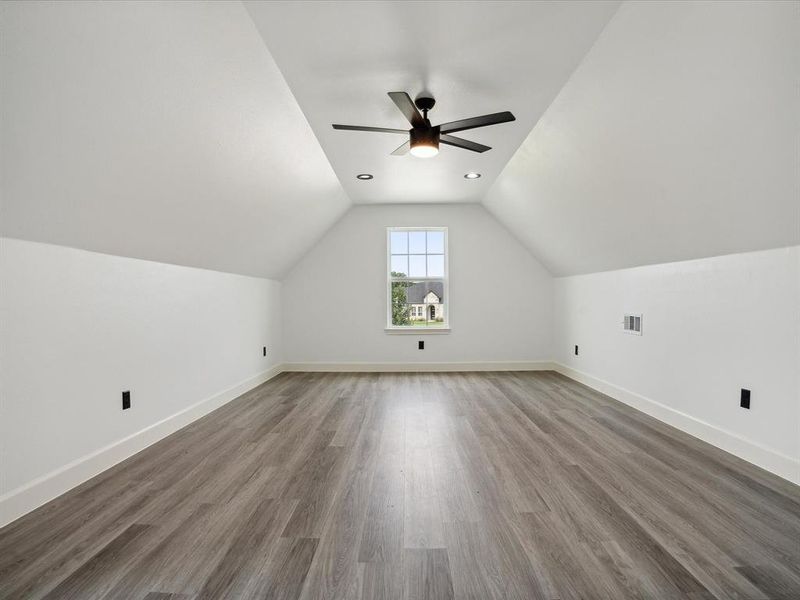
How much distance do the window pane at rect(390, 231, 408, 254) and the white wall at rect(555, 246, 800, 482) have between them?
9.19ft

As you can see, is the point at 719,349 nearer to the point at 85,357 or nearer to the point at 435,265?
the point at 435,265

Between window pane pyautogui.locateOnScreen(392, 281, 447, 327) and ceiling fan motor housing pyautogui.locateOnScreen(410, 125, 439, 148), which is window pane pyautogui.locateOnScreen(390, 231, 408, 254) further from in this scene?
Answer: ceiling fan motor housing pyautogui.locateOnScreen(410, 125, 439, 148)

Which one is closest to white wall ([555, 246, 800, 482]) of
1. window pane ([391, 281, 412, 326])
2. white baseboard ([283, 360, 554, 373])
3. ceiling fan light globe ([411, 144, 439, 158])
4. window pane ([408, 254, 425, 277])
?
white baseboard ([283, 360, 554, 373])

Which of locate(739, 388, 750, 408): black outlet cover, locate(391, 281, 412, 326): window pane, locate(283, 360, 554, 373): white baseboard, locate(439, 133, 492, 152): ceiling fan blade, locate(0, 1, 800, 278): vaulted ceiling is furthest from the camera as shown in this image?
locate(391, 281, 412, 326): window pane

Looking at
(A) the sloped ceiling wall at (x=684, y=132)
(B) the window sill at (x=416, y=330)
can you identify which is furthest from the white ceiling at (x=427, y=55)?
(B) the window sill at (x=416, y=330)

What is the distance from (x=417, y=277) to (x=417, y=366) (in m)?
1.30

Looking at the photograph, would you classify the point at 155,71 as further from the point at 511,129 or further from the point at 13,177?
the point at 511,129

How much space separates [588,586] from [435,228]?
4.86 m

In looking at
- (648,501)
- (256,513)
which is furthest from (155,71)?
(648,501)

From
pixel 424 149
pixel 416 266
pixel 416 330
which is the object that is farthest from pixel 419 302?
pixel 424 149

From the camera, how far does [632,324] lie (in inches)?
149

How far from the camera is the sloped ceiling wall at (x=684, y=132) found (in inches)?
64.5

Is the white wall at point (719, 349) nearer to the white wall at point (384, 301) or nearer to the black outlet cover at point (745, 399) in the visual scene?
the black outlet cover at point (745, 399)

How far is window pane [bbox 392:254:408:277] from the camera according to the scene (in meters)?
5.87
